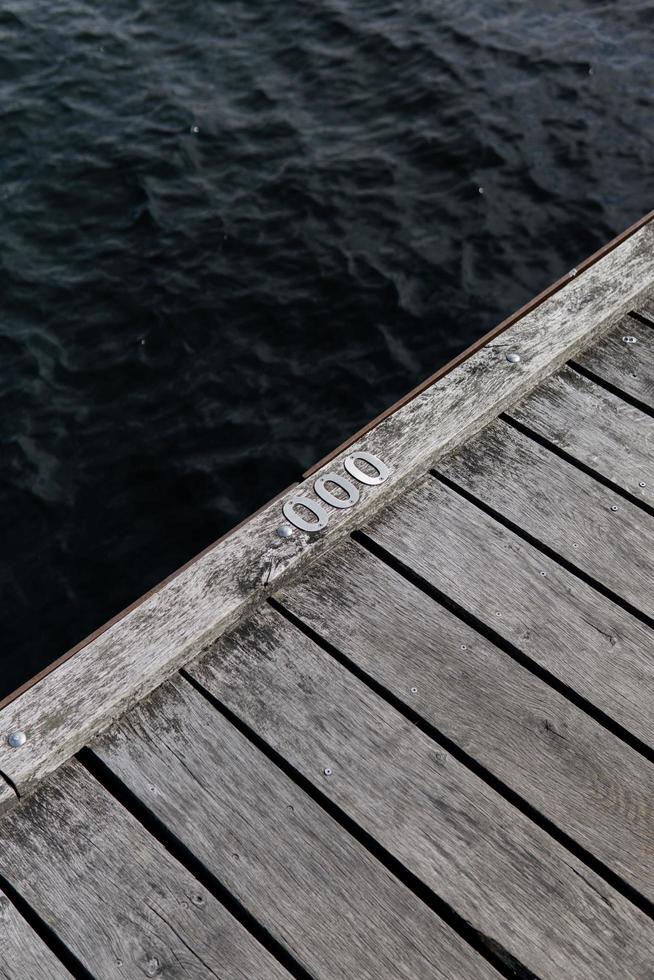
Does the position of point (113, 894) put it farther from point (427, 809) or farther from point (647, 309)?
point (647, 309)

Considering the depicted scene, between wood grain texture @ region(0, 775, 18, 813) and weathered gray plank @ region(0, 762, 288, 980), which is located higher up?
wood grain texture @ region(0, 775, 18, 813)

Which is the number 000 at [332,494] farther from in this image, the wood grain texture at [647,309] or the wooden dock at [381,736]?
the wood grain texture at [647,309]

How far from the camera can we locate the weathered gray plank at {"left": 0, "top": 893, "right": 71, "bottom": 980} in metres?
2.41

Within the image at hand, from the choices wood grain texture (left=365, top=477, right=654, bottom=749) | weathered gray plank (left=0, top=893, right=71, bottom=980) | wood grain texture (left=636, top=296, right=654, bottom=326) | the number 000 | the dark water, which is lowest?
the dark water

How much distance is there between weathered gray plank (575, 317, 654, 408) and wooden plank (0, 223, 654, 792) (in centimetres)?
5

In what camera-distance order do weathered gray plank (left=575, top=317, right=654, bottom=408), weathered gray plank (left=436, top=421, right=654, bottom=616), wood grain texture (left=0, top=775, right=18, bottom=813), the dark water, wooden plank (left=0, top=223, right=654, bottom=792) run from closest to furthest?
wood grain texture (left=0, top=775, right=18, bottom=813), wooden plank (left=0, top=223, right=654, bottom=792), weathered gray plank (left=436, top=421, right=654, bottom=616), weathered gray plank (left=575, top=317, right=654, bottom=408), the dark water

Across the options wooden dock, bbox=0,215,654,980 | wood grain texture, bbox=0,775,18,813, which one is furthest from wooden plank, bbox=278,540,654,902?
wood grain texture, bbox=0,775,18,813

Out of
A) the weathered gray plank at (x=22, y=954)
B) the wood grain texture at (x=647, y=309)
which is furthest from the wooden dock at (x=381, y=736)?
the wood grain texture at (x=647, y=309)

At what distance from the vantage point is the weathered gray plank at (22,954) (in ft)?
7.91

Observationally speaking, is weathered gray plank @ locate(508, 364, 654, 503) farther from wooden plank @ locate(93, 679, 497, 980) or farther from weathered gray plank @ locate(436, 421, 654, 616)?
wooden plank @ locate(93, 679, 497, 980)

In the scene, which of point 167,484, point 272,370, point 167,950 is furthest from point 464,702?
point 272,370

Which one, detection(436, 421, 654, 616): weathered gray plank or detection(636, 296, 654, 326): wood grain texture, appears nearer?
detection(436, 421, 654, 616): weathered gray plank

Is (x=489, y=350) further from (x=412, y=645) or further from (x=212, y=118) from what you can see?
(x=212, y=118)

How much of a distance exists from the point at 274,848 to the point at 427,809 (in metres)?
0.36
